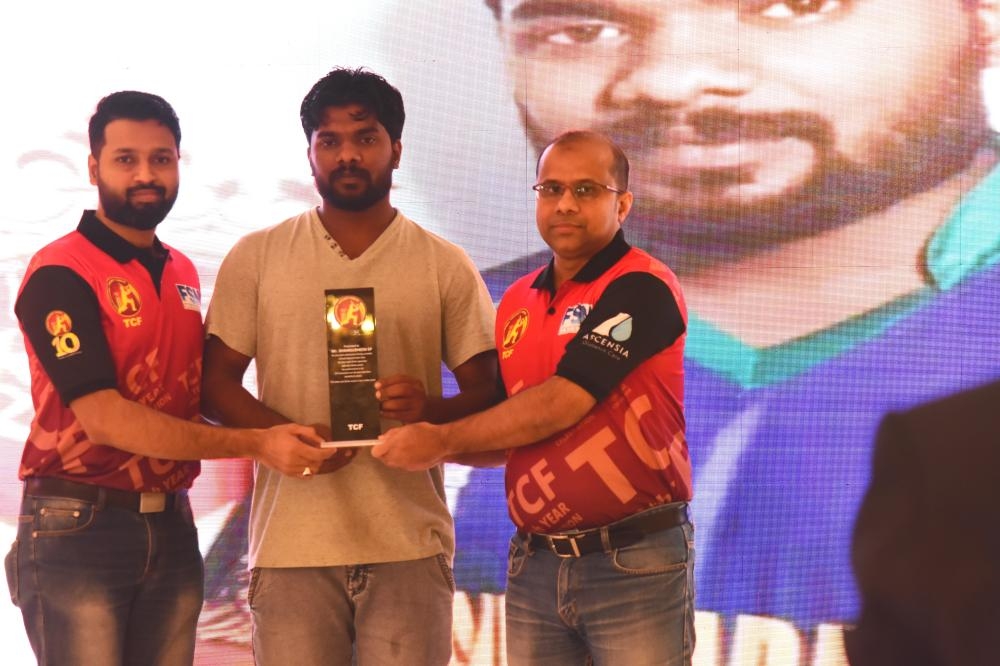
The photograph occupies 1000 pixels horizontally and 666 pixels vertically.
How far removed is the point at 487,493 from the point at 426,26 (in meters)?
1.62

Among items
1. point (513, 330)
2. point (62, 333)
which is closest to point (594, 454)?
point (513, 330)

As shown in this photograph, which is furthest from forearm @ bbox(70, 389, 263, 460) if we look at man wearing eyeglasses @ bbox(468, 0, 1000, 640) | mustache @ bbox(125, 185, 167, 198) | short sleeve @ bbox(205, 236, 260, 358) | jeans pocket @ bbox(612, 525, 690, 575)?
man wearing eyeglasses @ bbox(468, 0, 1000, 640)

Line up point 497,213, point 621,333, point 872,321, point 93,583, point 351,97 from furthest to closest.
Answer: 1. point 872,321
2. point 497,213
3. point 351,97
4. point 93,583
5. point 621,333

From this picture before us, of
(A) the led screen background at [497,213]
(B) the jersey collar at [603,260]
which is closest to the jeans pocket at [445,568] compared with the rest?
(B) the jersey collar at [603,260]

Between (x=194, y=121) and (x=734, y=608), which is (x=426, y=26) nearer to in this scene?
(x=194, y=121)

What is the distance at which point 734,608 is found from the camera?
3809 millimetres

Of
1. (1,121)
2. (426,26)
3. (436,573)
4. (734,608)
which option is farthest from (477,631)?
(1,121)

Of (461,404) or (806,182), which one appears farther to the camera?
(806,182)

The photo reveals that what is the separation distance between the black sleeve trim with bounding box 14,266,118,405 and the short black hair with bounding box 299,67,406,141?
65 cm

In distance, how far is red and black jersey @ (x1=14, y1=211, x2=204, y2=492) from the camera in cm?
234

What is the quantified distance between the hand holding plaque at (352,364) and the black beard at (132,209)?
1.57 feet

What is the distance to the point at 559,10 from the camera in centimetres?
383

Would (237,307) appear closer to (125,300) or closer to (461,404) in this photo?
(125,300)

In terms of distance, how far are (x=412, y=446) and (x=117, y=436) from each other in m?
0.62
